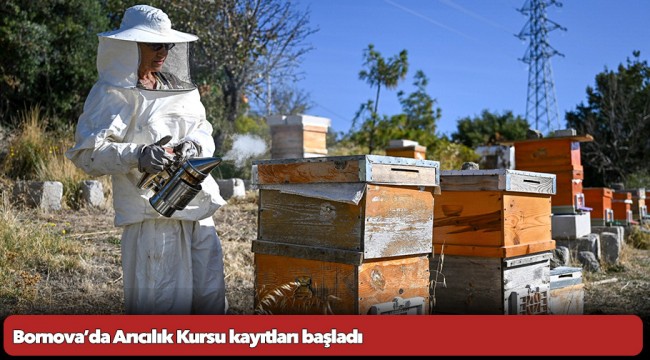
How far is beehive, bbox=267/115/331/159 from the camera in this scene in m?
8.68

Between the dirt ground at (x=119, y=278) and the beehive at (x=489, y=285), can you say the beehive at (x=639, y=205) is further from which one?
the beehive at (x=489, y=285)

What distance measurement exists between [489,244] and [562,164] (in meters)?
4.29

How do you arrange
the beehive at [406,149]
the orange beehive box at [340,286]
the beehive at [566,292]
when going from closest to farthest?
the orange beehive box at [340,286] < the beehive at [566,292] < the beehive at [406,149]

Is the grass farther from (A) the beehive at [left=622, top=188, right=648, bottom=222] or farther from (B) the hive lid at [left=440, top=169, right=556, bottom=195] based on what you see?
(A) the beehive at [left=622, top=188, right=648, bottom=222]

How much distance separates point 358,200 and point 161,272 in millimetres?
901

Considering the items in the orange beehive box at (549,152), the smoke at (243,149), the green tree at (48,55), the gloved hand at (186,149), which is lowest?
the gloved hand at (186,149)

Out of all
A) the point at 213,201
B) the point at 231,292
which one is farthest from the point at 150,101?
the point at 231,292

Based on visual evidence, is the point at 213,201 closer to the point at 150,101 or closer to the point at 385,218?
the point at 150,101

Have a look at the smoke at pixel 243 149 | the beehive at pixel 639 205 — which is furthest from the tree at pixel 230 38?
the beehive at pixel 639 205

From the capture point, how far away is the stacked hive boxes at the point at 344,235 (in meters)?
2.66

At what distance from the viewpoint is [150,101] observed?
8.88 feet

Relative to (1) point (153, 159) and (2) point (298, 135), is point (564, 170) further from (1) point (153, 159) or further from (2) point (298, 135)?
(1) point (153, 159)

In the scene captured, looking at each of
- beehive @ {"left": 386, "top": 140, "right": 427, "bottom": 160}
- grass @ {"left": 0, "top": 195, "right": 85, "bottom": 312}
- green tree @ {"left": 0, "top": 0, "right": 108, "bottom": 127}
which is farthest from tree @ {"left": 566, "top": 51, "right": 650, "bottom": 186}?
grass @ {"left": 0, "top": 195, "right": 85, "bottom": 312}

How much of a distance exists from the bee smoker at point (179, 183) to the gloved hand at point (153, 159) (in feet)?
0.20
